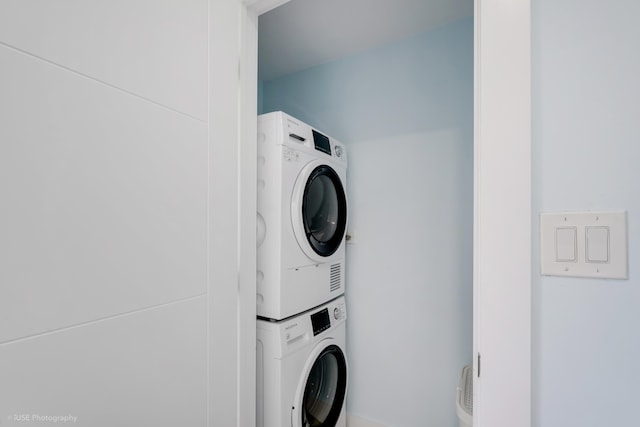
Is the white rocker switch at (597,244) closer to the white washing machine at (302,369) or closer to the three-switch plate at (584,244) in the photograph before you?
the three-switch plate at (584,244)

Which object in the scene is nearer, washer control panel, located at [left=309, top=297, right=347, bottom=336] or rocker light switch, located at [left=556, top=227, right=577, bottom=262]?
rocker light switch, located at [left=556, top=227, right=577, bottom=262]

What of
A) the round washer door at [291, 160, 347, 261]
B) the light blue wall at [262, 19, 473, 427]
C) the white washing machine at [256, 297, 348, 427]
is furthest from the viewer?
the light blue wall at [262, 19, 473, 427]

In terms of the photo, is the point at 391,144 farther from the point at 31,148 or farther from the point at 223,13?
the point at 31,148

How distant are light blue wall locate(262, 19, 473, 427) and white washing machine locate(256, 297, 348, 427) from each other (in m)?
0.25

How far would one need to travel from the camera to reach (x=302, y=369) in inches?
55.8

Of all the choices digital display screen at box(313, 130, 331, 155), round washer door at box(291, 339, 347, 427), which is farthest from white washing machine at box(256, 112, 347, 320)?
round washer door at box(291, 339, 347, 427)

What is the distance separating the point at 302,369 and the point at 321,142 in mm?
1219

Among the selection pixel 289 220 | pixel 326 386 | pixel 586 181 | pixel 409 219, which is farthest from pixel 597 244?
pixel 326 386

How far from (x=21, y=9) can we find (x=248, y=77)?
67cm

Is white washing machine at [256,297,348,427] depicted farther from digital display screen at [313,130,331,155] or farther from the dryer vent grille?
digital display screen at [313,130,331,155]

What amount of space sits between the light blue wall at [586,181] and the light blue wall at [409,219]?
1.07 m

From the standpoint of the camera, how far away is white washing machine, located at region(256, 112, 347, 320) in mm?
1300

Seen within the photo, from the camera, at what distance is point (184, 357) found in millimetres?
882

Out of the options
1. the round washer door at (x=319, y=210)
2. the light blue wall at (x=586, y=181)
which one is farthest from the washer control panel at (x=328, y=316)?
the light blue wall at (x=586, y=181)
